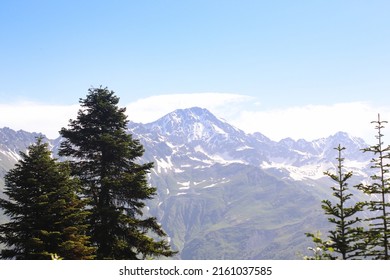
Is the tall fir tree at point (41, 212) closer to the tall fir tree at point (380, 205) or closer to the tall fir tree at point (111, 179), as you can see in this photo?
the tall fir tree at point (111, 179)

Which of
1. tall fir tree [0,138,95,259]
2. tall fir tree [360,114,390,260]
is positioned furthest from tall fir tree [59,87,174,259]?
tall fir tree [360,114,390,260]

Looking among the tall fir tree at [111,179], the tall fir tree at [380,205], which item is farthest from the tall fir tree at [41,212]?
the tall fir tree at [380,205]

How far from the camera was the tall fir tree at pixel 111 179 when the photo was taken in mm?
24609

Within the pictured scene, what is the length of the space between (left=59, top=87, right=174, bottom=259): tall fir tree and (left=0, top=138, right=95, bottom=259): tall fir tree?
10.3 feet

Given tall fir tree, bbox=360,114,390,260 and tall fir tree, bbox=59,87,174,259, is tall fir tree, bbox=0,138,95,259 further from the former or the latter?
tall fir tree, bbox=360,114,390,260

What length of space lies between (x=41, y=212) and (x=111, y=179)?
18.9 ft

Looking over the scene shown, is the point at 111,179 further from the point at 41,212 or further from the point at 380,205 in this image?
the point at 380,205

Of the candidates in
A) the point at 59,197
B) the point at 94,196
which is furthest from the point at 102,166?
the point at 59,197

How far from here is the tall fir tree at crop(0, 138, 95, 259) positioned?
19.4 metres

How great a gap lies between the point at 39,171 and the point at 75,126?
6.75 m

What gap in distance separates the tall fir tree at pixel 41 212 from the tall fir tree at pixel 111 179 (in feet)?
10.3

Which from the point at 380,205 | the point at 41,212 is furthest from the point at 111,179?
the point at 380,205

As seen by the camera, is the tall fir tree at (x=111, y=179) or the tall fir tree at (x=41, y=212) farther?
the tall fir tree at (x=111, y=179)

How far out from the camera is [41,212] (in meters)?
20.2
